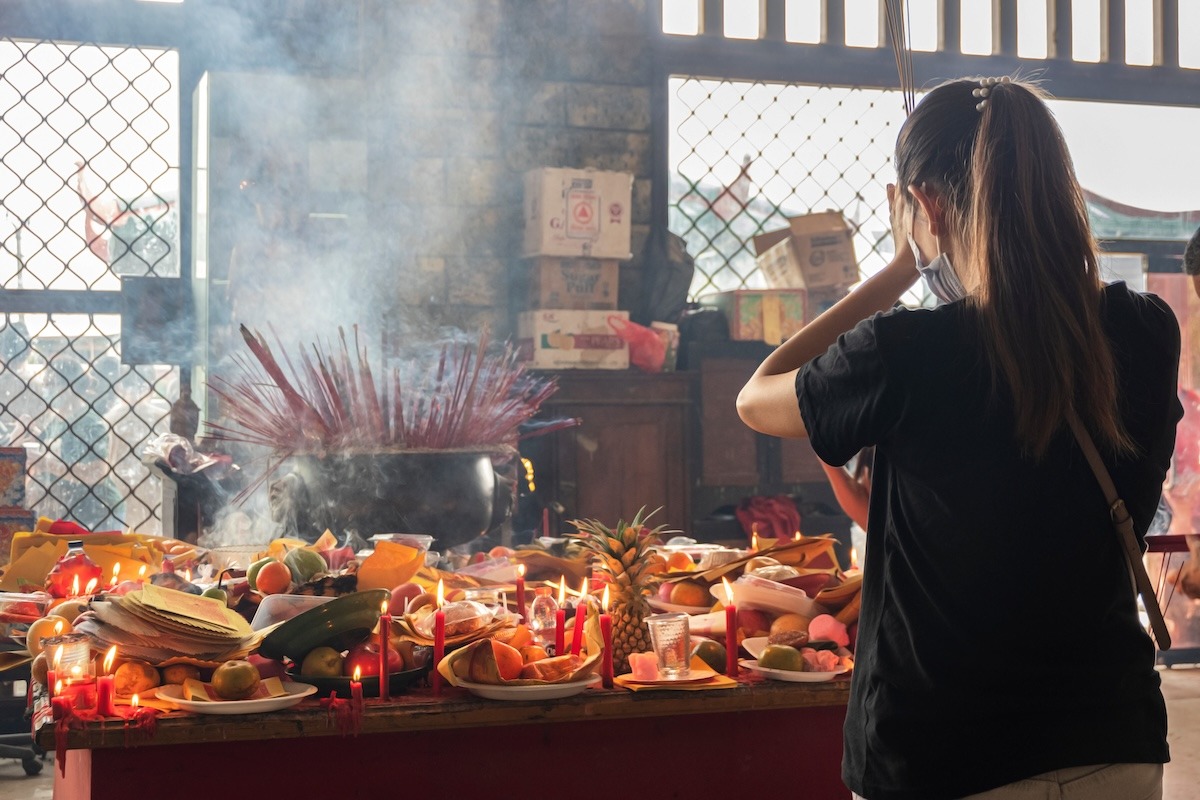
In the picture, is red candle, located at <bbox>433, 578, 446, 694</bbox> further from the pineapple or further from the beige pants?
the beige pants

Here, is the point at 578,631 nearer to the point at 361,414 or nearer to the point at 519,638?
the point at 519,638

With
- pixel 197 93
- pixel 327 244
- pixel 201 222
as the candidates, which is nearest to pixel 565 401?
pixel 327 244

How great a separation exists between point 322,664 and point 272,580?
1.52ft

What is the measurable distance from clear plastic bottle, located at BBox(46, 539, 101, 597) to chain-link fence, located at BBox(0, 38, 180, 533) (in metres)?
2.44

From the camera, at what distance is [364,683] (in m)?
1.77

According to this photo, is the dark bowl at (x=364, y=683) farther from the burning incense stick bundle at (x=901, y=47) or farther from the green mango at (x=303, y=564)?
the burning incense stick bundle at (x=901, y=47)

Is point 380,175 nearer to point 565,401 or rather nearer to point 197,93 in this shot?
point 197,93

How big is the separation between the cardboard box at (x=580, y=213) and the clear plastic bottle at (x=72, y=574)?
2579 millimetres

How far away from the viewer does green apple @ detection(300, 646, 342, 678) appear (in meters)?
1.78

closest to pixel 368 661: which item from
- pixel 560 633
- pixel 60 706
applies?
pixel 560 633

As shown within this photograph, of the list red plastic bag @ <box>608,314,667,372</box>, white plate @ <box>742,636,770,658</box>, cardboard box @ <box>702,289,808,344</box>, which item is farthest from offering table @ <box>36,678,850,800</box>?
cardboard box @ <box>702,289,808,344</box>

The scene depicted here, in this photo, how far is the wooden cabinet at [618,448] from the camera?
16.0ft

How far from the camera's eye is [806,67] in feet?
18.4

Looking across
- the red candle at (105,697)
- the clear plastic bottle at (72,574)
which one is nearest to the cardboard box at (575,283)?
the clear plastic bottle at (72,574)
